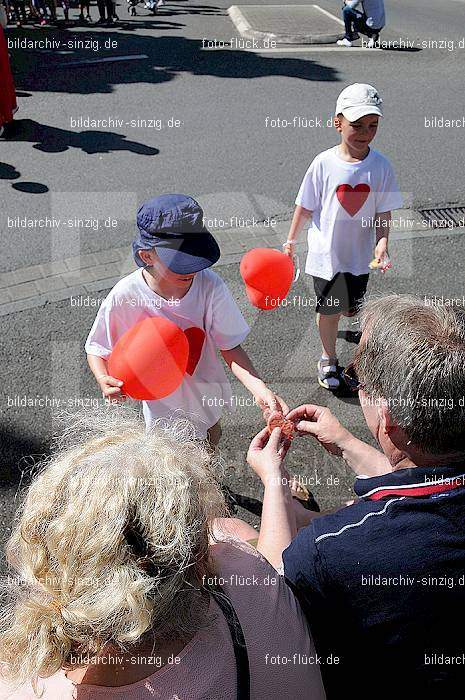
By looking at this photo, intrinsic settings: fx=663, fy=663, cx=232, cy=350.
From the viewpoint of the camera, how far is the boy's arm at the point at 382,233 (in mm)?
3916

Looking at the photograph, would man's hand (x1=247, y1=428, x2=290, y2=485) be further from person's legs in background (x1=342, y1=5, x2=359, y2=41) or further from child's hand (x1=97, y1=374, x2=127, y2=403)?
person's legs in background (x1=342, y1=5, x2=359, y2=41)

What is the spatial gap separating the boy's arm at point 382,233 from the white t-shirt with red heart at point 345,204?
38 millimetres

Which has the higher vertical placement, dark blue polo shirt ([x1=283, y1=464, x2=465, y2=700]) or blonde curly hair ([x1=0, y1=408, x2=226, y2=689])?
blonde curly hair ([x1=0, y1=408, x2=226, y2=689])

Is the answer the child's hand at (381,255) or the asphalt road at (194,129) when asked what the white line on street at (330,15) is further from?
the child's hand at (381,255)

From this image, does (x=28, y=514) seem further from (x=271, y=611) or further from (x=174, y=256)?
(x=174, y=256)

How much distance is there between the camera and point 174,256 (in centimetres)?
262

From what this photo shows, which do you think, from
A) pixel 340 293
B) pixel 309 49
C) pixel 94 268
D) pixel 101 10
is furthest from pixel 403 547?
pixel 101 10

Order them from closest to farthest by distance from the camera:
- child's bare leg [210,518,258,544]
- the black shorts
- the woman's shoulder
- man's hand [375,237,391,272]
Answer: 1. the woman's shoulder
2. child's bare leg [210,518,258,544]
3. man's hand [375,237,391,272]
4. the black shorts

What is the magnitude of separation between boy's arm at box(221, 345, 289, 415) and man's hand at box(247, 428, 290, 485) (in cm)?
27

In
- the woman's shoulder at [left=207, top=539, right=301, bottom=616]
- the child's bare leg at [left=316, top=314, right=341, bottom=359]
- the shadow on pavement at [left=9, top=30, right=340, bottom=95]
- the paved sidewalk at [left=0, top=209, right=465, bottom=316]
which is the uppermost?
the woman's shoulder at [left=207, top=539, right=301, bottom=616]

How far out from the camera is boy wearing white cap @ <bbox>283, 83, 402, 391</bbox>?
3697 mm

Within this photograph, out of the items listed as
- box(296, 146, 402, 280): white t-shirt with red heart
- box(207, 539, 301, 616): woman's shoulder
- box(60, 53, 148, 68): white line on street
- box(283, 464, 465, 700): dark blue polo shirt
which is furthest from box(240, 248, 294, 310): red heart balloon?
box(60, 53, 148, 68): white line on street

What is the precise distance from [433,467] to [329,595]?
429mm

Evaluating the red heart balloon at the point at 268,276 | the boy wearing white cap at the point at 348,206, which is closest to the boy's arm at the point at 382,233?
the boy wearing white cap at the point at 348,206
